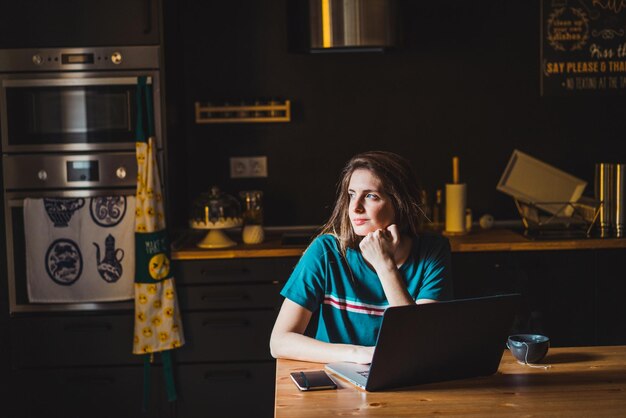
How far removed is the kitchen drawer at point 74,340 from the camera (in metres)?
3.72

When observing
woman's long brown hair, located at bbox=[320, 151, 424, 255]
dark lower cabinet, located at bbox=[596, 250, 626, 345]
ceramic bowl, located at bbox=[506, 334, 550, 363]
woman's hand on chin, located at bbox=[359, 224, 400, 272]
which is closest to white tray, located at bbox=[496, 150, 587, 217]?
dark lower cabinet, located at bbox=[596, 250, 626, 345]

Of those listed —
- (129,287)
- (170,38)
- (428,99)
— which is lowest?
(129,287)

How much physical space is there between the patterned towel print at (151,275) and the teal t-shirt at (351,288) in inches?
53.0

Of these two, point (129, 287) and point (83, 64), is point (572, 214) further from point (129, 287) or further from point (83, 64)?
point (83, 64)

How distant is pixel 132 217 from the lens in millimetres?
3676

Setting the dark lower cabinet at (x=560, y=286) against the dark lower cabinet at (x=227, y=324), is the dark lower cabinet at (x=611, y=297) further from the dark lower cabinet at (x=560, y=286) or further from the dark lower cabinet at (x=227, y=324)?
the dark lower cabinet at (x=227, y=324)

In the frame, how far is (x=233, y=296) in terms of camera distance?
146 inches

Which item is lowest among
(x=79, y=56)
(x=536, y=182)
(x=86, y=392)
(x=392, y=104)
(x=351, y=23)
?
(x=86, y=392)

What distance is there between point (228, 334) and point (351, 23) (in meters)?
1.42

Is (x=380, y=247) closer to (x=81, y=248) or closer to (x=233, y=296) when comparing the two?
(x=233, y=296)

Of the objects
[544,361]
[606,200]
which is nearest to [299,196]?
[606,200]

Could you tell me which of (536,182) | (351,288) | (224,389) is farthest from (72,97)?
(536,182)

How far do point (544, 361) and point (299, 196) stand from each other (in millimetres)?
2260

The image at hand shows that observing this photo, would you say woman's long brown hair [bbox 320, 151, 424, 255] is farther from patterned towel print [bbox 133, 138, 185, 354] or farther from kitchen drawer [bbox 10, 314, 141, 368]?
kitchen drawer [bbox 10, 314, 141, 368]
